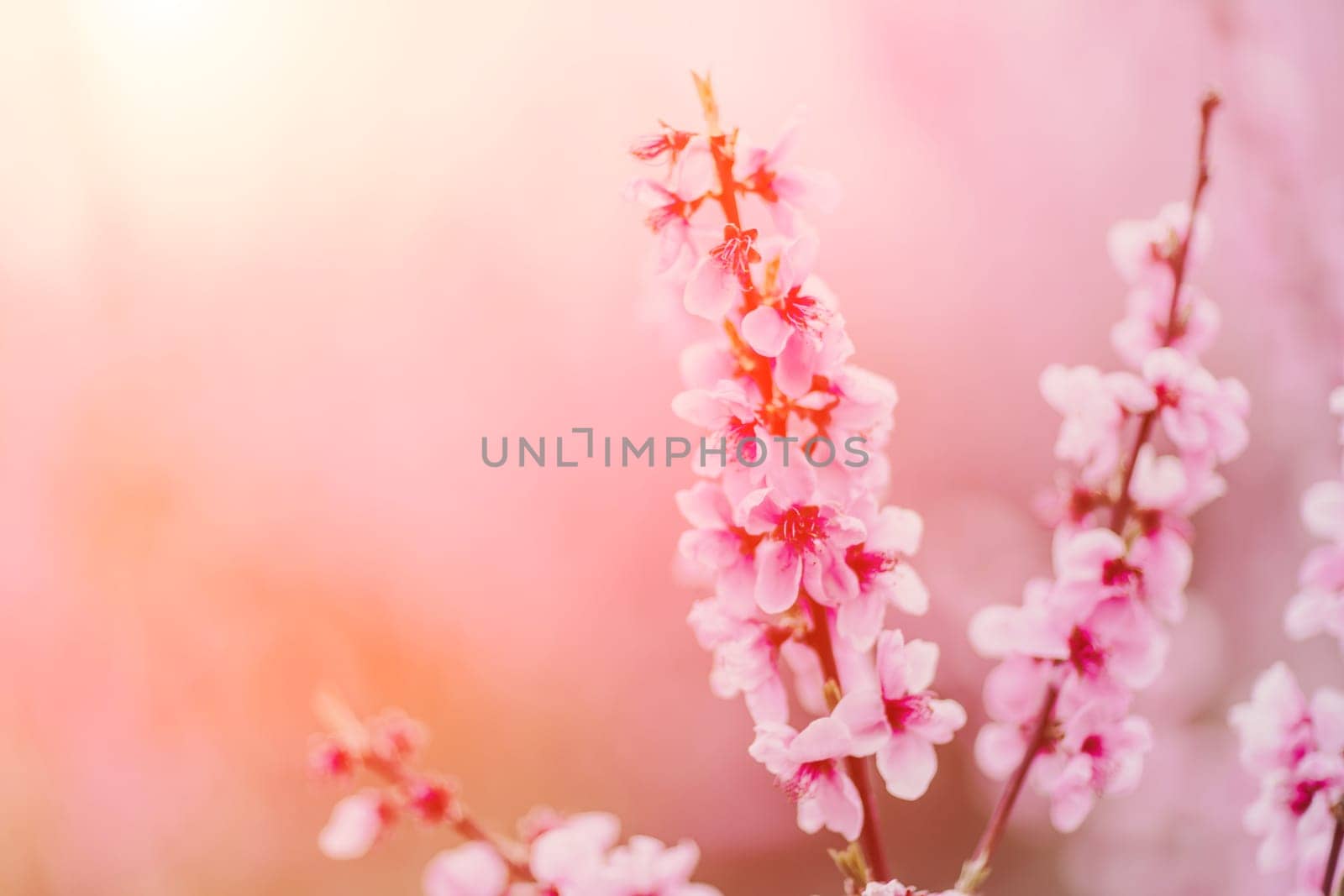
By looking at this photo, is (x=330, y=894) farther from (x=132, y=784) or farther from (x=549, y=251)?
(x=549, y=251)

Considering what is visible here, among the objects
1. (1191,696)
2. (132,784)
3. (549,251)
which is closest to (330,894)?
(132,784)

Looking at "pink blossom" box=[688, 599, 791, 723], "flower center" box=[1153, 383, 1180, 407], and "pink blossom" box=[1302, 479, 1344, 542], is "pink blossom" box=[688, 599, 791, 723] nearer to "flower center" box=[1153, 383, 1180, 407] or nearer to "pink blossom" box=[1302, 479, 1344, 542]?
"flower center" box=[1153, 383, 1180, 407]

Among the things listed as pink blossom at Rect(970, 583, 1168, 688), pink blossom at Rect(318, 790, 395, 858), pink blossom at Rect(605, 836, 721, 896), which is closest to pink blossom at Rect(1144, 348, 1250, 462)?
pink blossom at Rect(970, 583, 1168, 688)

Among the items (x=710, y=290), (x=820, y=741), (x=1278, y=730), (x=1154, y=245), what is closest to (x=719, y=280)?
(x=710, y=290)

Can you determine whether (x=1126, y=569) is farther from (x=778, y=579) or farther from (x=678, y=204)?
(x=678, y=204)

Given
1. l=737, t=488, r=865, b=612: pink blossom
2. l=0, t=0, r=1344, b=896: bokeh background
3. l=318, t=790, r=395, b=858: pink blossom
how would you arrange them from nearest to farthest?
l=737, t=488, r=865, b=612: pink blossom
l=318, t=790, r=395, b=858: pink blossom
l=0, t=0, r=1344, b=896: bokeh background
